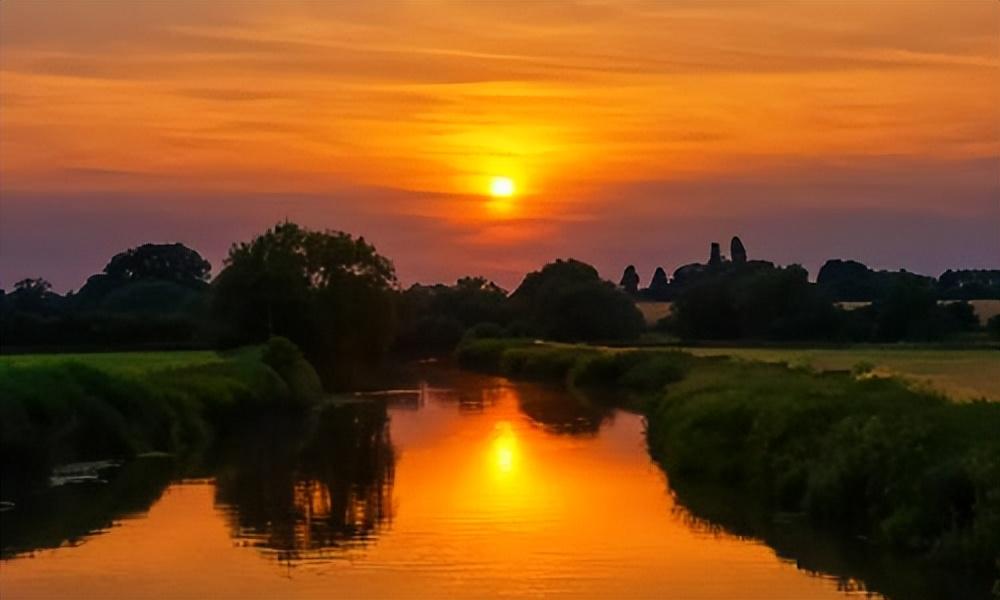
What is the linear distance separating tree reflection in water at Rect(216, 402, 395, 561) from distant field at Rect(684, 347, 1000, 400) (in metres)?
11.0

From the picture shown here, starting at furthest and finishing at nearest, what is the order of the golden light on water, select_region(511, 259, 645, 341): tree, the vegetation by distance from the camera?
select_region(511, 259, 645, 341): tree < the vegetation < the golden light on water

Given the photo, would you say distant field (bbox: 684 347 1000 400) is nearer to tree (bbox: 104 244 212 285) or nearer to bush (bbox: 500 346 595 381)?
bush (bbox: 500 346 595 381)

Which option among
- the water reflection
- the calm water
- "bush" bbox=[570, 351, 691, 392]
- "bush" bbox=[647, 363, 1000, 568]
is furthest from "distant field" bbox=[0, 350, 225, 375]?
"bush" bbox=[647, 363, 1000, 568]

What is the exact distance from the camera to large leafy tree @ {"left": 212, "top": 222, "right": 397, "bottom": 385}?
228 ft

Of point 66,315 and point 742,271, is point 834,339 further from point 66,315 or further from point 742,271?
point 66,315

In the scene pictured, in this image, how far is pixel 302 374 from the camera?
181 feet

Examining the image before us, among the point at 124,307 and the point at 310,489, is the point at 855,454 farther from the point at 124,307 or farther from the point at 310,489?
the point at 124,307

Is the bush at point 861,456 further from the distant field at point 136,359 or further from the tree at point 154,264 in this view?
the tree at point 154,264

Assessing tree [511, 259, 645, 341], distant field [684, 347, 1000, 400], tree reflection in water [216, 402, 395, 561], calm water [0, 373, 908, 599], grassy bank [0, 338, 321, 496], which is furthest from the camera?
tree [511, 259, 645, 341]

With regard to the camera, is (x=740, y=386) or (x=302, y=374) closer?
(x=740, y=386)

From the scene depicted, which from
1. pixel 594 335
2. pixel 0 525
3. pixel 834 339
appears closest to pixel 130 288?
pixel 594 335

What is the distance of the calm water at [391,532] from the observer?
19375 mm

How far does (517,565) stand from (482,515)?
4.79 m

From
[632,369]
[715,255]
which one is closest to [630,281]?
[715,255]
